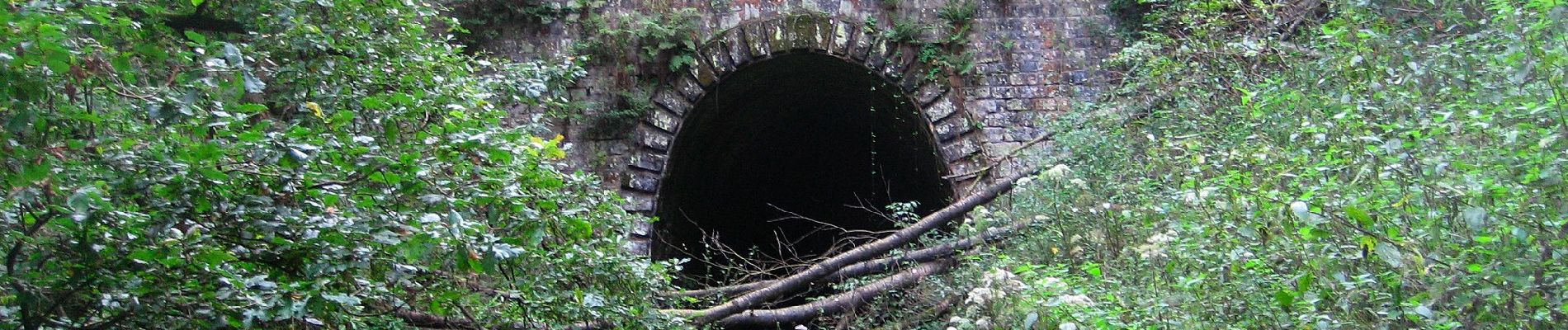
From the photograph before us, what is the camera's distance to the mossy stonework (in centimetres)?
969

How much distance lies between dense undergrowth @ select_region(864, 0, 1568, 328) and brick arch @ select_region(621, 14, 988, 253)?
75.5 inches

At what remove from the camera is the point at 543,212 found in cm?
491

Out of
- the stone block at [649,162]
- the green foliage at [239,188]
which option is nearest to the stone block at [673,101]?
the stone block at [649,162]

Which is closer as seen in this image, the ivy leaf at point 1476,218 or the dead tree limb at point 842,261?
the ivy leaf at point 1476,218

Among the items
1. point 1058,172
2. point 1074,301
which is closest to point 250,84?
point 1074,301

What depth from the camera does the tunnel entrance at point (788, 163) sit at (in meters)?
10.4

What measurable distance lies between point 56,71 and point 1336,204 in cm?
420

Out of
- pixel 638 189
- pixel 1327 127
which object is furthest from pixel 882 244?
pixel 1327 127

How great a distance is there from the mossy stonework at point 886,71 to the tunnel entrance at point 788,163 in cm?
11

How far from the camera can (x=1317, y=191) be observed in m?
4.55

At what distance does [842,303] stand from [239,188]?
15.4 ft

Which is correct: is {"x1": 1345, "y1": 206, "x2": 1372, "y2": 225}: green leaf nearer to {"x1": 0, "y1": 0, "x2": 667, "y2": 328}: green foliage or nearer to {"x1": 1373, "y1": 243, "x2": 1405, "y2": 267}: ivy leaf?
{"x1": 1373, "y1": 243, "x2": 1405, "y2": 267}: ivy leaf

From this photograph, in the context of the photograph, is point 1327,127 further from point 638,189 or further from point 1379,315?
point 638,189

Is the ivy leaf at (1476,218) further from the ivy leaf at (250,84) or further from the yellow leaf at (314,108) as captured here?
the yellow leaf at (314,108)
